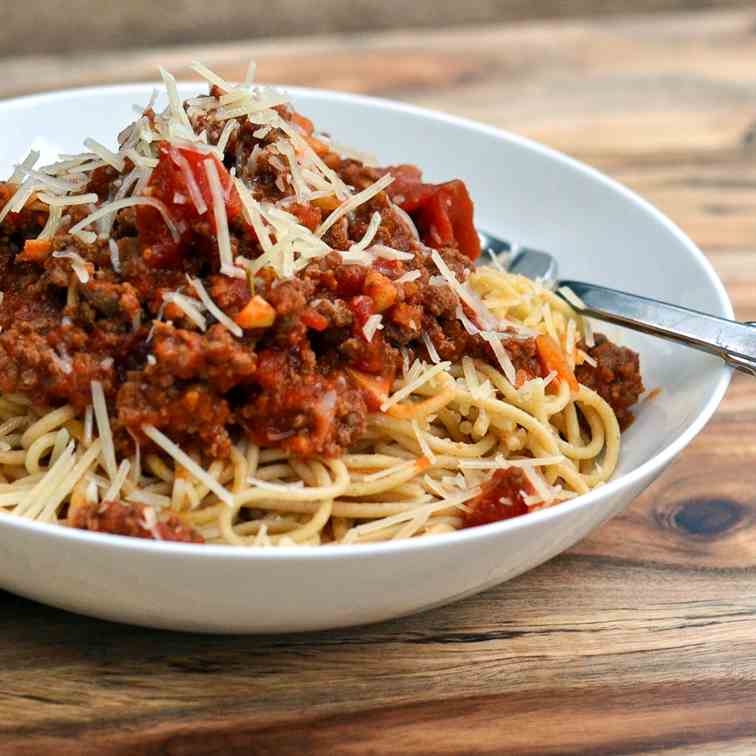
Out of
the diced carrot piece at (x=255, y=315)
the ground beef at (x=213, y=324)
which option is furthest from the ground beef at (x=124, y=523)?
the diced carrot piece at (x=255, y=315)

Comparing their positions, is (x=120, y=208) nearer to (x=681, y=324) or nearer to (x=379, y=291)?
(x=379, y=291)

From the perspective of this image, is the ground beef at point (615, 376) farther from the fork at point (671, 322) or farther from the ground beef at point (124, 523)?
the ground beef at point (124, 523)

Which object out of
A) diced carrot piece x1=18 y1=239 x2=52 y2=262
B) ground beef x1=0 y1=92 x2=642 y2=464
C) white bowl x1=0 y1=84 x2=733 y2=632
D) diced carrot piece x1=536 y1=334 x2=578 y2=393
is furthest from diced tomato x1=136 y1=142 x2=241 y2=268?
diced carrot piece x1=536 y1=334 x2=578 y2=393

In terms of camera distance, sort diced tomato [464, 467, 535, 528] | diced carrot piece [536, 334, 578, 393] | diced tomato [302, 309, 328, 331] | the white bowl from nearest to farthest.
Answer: the white bowl < diced tomato [302, 309, 328, 331] < diced tomato [464, 467, 535, 528] < diced carrot piece [536, 334, 578, 393]

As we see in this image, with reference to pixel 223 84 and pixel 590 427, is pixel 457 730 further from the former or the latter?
pixel 223 84

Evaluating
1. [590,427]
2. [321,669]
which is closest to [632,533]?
[590,427]

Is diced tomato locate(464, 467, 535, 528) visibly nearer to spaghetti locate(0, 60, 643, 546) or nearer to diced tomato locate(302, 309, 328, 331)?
spaghetti locate(0, 60, 643, 546)

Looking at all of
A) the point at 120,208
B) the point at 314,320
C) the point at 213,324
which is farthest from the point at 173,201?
the point at 314,320

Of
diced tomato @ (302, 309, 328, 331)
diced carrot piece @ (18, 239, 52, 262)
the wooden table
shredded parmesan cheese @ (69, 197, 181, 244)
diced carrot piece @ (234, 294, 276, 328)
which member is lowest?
the wooden table
